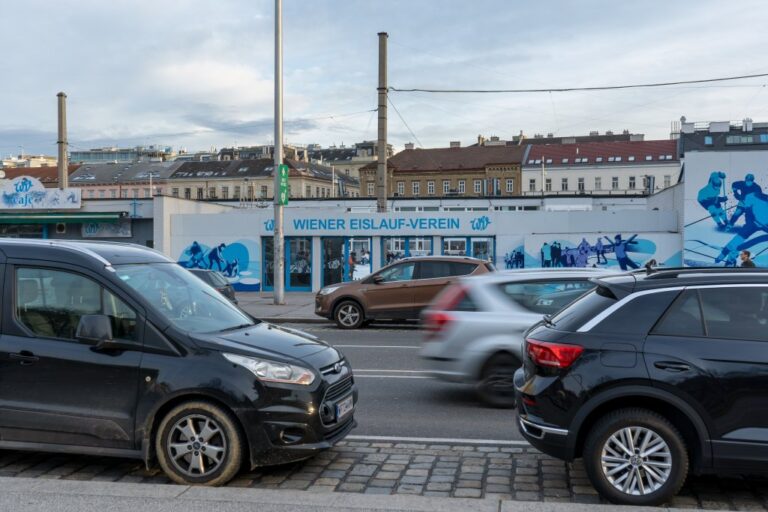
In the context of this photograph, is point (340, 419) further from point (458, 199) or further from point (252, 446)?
point (458, 199)

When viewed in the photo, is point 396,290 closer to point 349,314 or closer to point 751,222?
point 349,314

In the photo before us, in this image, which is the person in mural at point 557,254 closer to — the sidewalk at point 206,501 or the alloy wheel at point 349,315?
the alloy wheel at point 349,315

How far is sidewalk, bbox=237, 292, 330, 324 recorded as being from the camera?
730 inches

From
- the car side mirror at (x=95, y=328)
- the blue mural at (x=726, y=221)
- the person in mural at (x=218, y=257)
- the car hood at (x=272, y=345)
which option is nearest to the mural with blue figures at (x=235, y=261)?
the person in mural at (x=218, y=257)

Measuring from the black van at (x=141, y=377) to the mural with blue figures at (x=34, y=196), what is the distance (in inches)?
1005

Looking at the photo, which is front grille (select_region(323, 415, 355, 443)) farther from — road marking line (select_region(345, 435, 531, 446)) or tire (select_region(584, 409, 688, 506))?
tire (select_region(584, 409, 688, 506))

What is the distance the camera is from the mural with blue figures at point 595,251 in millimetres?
24750

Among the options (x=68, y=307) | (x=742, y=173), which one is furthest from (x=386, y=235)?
(x=68, y=307)

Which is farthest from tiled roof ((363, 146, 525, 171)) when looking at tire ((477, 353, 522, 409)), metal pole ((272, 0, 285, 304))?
tire ((477, 353, 522, 409))

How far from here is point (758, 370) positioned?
181 inches

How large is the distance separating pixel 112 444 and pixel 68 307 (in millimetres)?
1119

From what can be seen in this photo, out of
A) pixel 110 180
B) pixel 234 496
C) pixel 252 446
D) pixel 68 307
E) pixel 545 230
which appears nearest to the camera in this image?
pixel 234 496

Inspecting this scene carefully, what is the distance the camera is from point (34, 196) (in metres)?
29.6

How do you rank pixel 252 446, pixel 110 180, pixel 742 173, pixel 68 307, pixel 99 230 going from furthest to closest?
pixel 110 180
pixel 99 230
pixel 742 173
pixel 68 307
pixel 252 446
